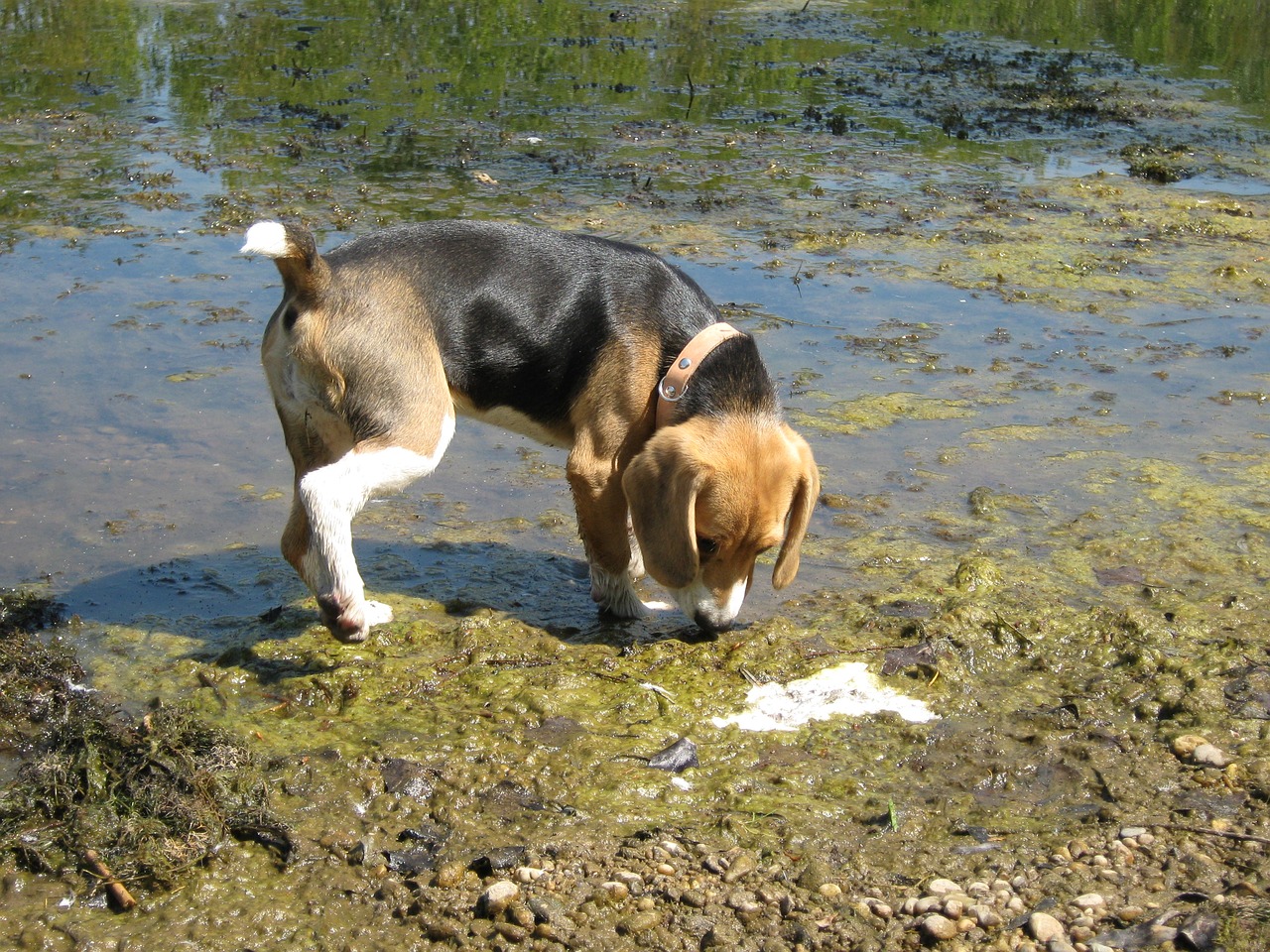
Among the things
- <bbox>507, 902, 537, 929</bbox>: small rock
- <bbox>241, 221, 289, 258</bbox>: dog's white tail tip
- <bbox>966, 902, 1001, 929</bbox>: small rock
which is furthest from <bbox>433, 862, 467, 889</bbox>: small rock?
<bbox>241, 221, 289, 258</bbox>: dog's white tail tip

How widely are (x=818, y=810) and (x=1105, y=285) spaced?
7.22 metres

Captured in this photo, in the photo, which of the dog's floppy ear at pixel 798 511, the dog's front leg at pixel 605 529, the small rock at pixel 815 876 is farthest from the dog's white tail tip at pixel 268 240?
the small rock at pixel 815 876

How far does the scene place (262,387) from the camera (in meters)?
8.20

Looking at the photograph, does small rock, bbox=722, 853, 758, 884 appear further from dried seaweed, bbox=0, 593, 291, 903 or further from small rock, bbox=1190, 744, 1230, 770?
small rock, bbox=1190, 744, 1230, 770

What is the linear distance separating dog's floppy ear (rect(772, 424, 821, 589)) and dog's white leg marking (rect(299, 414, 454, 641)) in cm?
142

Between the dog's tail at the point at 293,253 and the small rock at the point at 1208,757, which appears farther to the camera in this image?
the dog's tail at the point at 293,253

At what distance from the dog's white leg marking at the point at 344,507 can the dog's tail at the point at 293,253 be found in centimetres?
67

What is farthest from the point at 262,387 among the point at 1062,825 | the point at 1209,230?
the point at 1209,230

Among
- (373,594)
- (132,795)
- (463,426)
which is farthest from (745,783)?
(463,426)

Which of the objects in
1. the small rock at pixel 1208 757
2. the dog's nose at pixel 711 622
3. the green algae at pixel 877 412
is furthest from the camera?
the green algae at pixel 877 412

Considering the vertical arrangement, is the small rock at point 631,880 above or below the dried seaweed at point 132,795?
below

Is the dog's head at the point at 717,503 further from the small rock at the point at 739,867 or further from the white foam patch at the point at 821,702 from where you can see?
the small rock at the point at 739,867

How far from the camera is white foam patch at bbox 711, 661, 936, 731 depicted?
519 centimetres

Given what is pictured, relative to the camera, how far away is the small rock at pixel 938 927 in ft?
12.5
